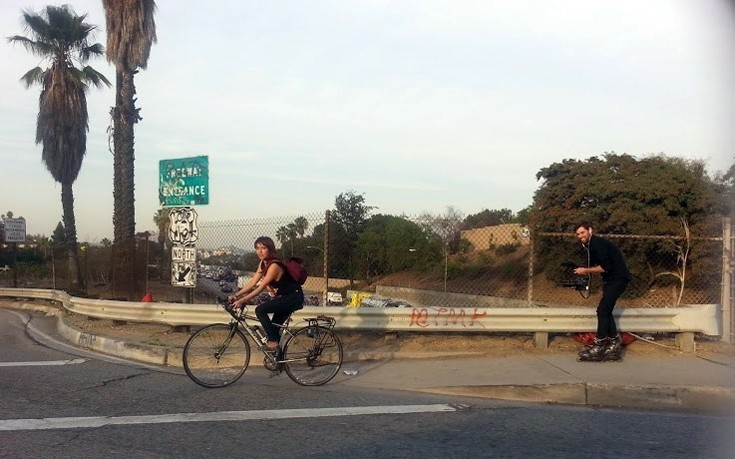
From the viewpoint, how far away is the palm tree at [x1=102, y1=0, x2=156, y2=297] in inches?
722

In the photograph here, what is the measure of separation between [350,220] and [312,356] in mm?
5335

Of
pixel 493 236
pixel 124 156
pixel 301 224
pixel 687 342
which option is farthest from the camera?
pixel 124 156

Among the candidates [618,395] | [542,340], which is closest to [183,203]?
[542,340]

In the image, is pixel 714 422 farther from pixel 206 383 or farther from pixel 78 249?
pixel 78 249

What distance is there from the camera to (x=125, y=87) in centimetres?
1853

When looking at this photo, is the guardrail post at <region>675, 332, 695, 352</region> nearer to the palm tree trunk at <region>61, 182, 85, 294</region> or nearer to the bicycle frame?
the bicycle frame

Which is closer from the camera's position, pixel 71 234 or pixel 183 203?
pixel 183 203

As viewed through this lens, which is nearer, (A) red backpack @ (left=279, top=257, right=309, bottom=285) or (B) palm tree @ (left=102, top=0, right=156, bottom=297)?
(A) red backpack @ (left=279, top=257, right=309, bottom=285)

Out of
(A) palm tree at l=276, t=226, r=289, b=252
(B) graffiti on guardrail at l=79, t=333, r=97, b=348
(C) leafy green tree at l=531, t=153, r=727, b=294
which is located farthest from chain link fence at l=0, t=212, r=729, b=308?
(C) leafy green tree at l=531, t=153, r=727, b=294

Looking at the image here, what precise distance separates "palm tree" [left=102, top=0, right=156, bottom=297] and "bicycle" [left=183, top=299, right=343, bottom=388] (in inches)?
462

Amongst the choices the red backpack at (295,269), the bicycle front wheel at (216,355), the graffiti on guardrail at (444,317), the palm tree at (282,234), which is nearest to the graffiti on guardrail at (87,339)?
the palm tree at (282,234)

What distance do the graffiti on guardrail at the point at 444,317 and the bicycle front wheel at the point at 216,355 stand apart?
2641 millimetres

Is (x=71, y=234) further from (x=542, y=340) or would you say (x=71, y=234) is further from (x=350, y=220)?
(x=542, y=340)

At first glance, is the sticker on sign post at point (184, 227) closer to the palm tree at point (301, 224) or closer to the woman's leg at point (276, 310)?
the palm tree at point (301, 224)
